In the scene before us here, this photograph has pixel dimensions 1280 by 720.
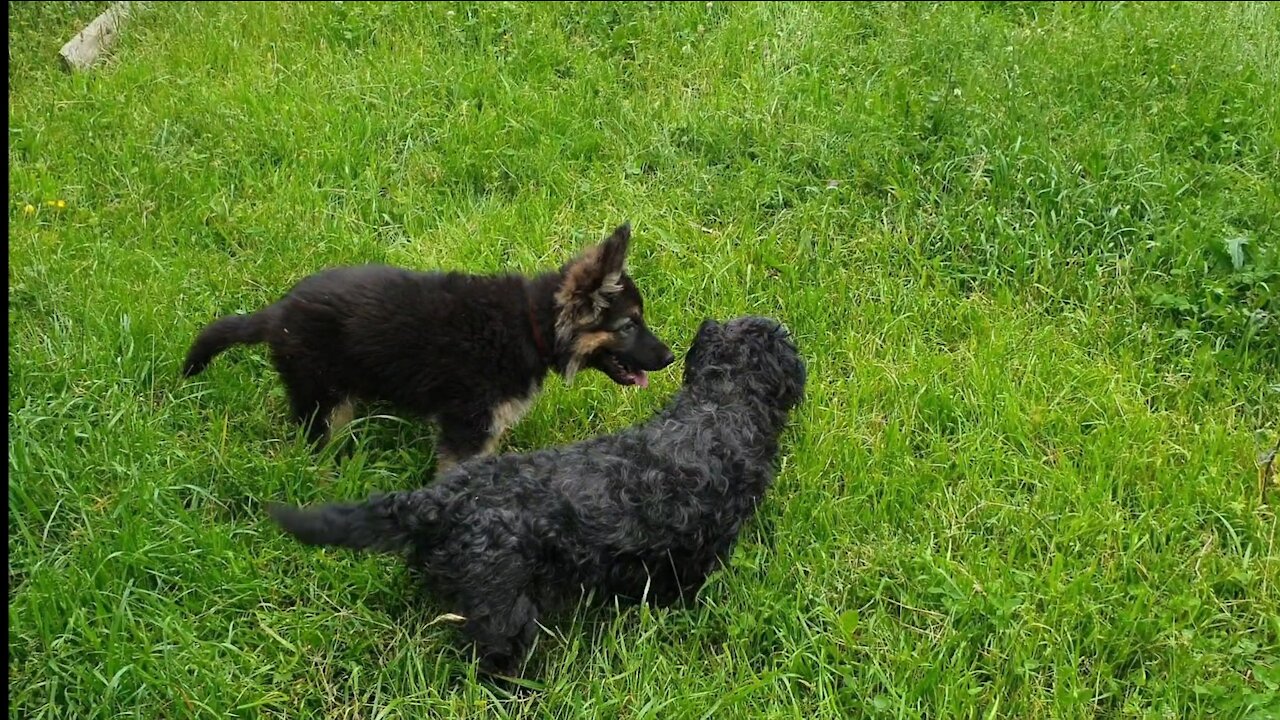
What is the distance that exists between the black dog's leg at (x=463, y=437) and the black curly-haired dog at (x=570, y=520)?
22.3 inches

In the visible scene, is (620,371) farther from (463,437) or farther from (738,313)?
(738,313)

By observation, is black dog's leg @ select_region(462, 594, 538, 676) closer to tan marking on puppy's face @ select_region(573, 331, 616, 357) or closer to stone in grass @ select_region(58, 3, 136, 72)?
tan marking on puppy's face @ select_region(573, 331, 616, 357)

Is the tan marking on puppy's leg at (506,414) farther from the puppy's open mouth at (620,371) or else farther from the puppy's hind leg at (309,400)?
the puppy's hind leg at (309,400)

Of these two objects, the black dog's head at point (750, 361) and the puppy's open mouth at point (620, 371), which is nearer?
the black dog's head at point (750, 361)

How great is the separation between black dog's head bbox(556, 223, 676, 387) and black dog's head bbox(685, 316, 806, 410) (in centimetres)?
24

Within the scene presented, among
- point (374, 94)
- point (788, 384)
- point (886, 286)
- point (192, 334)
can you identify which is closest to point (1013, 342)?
point (886, 286)

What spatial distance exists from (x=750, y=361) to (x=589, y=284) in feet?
2.47

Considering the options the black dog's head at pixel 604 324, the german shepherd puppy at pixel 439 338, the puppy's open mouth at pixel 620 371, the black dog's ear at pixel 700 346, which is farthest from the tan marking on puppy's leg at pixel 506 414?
the black dog's ear at pixel 700 346

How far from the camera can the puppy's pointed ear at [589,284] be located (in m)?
4.02

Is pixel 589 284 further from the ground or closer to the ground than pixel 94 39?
closer to the ground

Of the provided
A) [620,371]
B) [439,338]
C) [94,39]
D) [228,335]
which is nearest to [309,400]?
[228,335]

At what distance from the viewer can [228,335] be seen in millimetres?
4078

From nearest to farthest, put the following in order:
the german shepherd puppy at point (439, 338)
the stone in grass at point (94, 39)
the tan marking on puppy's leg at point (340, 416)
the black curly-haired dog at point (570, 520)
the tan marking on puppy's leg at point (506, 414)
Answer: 1. the black curly-haired dog at point (570, 520)
2. the german shepherd puppy at point (439, 338)
3. the tan marking on puppy's leg at point (506, 414)
4. the tan marking on puppy's leg at point (340, 416)
5. the stone in grass at point (94, 39)

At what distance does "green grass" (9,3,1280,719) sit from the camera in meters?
3.33
